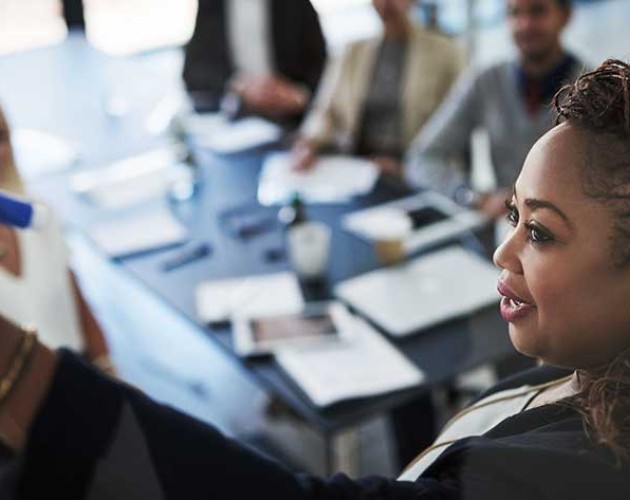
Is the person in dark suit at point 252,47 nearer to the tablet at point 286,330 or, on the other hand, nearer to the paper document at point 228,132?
the paper document at point 228,132

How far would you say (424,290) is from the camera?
194 centimetres

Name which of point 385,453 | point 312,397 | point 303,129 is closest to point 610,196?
point 312,397

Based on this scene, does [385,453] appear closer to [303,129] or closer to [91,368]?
[303,129]

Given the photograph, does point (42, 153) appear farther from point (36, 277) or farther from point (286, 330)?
point (286, 330)

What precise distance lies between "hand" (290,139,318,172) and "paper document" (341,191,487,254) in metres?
0.37

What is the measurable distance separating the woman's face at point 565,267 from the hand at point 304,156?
1.93 m

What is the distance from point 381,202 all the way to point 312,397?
0.98 m

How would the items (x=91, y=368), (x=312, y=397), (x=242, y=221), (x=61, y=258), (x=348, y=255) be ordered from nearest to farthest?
(x=91, y=368)
(x=312, y=397)
(x=61, y=258)
(x=348, y=255)
(x=242, y=221)

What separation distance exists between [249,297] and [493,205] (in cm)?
77

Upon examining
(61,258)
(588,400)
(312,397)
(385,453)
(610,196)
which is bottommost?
(385,453)

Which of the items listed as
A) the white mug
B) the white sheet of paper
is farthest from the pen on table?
the white mug

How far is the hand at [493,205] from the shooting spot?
2246mm

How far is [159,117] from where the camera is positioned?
3328 mm

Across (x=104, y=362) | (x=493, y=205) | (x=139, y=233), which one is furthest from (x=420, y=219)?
(x=104, y=362)
